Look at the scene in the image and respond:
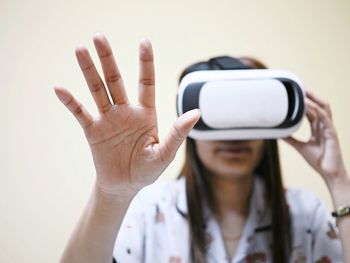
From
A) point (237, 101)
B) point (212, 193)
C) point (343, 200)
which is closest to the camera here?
point (237, 101)

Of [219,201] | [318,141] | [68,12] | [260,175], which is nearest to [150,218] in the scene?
[219,201]

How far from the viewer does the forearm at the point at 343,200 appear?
27.3 inches

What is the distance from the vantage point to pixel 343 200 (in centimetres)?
73

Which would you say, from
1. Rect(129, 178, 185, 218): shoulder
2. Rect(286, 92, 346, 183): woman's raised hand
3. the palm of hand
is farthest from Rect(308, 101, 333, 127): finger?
the palm of hand

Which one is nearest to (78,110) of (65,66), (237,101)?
(237,101)

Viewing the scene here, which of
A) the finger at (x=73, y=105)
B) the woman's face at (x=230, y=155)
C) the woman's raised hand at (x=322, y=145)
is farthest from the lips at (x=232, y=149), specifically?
the finger at (x=73, y=105)

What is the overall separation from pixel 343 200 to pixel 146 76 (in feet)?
1.78

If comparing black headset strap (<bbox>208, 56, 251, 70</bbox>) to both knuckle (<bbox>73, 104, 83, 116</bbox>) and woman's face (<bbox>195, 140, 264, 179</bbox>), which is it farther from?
knuckle (<bbox>73, 104, 83, 116</bbox>)

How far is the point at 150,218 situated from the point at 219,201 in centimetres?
19

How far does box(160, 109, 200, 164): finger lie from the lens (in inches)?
18.4

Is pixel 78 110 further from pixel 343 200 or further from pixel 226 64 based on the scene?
pixel 343 200

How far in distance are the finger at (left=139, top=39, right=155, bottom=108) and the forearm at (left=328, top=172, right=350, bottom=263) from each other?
0.50 meters

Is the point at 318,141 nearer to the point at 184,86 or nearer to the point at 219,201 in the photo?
the point at 219,201

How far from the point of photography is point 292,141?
83 cm
